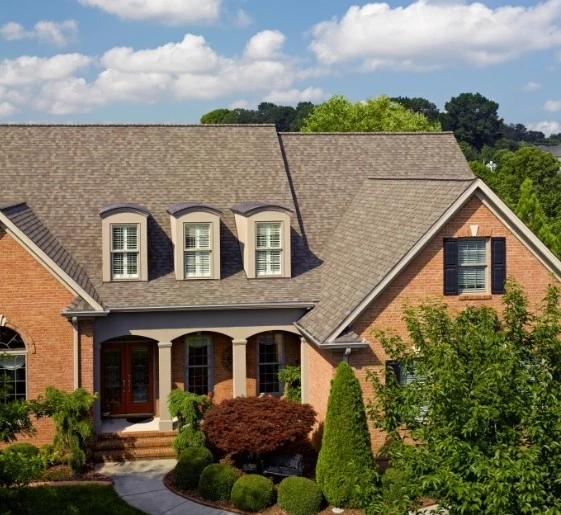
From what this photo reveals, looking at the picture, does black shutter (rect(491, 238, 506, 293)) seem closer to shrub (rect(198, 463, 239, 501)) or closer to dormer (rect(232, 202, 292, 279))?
dormer (rect(232, 202, 292, 279))

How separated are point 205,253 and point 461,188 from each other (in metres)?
7.92

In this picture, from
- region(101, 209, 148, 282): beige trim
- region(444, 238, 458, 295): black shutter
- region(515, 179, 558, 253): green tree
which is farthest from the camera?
region(515, 179, 558, 253): green tree

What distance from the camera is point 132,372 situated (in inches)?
983

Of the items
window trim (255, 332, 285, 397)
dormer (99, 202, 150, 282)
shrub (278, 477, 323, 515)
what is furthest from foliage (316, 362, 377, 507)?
dormer (99, 202, 150, 282)

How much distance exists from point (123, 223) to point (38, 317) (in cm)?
372

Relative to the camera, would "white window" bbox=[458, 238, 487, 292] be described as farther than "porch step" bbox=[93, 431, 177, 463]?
No

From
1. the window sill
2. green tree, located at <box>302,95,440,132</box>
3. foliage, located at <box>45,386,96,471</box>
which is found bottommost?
foliage, located at <box>45,386,96,471</box>

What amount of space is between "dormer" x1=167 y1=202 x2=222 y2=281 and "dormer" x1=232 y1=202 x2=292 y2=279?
91 centimetres

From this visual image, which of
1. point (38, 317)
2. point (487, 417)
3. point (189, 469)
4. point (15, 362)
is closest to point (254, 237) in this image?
point (38, 317)

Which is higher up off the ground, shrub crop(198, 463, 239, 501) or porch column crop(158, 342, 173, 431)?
porch column crop(158, 342, 173, 431)

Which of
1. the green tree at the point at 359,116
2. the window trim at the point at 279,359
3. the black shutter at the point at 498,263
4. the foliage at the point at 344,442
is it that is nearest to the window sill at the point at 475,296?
the black shutter at the point at 498,263

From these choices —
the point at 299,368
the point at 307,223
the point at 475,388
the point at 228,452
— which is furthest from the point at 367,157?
the point at 475,388

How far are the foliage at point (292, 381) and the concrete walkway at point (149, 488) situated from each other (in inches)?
159

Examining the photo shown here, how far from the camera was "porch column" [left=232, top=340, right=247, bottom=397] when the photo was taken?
2412cm
